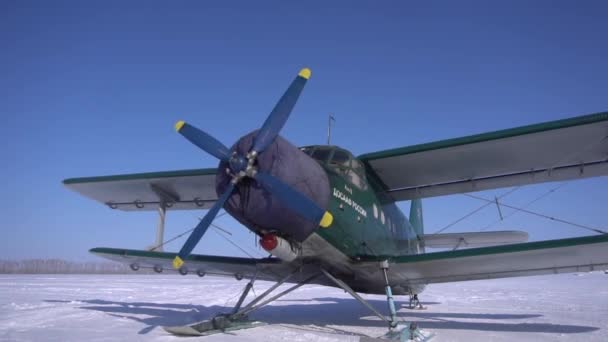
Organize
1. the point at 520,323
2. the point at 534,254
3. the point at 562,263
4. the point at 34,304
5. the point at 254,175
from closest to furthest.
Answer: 1. the point at 254,175
2. the point at 534,254
3. the point at 562,263
4. the point at 520,323
5. the point at 34,304

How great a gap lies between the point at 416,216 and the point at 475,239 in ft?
9.85

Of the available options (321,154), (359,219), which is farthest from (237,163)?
A: (359,219)

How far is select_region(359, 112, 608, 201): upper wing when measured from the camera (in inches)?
317

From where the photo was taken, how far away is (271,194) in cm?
621

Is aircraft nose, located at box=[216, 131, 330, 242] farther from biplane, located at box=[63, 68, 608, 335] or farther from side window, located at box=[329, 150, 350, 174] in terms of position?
side window, located at box=[329, 150, 350, 174]

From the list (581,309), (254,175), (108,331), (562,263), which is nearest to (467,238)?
(581,309)

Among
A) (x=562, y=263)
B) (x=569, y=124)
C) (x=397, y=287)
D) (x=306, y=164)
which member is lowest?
(x=397, y=287)

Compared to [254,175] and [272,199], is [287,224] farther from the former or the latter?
[254,175]

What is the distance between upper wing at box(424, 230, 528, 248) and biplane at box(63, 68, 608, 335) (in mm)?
2716

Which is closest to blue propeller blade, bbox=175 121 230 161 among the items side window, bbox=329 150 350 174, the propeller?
the propeller

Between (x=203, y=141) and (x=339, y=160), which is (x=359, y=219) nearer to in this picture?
A: (x=339, y=160)

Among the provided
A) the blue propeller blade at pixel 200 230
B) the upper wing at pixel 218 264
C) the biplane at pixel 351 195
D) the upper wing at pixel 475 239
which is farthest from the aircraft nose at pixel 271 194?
the upper wing at pixel 475 239

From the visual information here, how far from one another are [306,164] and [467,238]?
958 cm

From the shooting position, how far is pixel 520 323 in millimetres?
9133
